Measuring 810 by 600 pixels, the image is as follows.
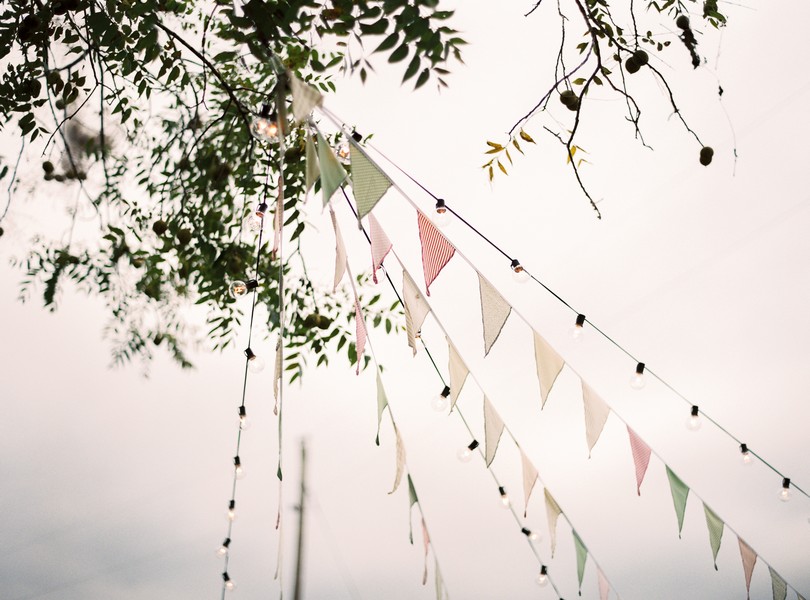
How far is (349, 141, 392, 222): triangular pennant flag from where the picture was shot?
1.26 metres

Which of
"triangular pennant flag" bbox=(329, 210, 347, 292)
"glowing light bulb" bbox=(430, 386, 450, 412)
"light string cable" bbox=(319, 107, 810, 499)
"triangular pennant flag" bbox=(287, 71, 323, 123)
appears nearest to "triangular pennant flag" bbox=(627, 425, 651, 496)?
"light string cable" bbox=(319, 107, 810, 499)

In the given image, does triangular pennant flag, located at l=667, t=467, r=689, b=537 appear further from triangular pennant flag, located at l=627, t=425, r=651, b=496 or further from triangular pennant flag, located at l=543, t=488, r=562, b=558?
triangular pennant flag, located at l=543, t=488, r=562, b=558

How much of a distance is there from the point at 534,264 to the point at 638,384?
258 cm

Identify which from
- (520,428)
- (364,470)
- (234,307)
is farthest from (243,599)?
(234,307)

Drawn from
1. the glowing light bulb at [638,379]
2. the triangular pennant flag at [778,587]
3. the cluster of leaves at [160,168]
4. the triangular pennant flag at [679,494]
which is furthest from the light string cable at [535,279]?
the cluster of leaves at [160,168]

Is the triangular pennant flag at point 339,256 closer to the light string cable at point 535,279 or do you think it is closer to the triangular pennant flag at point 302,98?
the light string cable at point 535,279

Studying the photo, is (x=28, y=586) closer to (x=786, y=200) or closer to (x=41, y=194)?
(x=41, y=194)

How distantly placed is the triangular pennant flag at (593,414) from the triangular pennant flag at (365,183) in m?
0.85

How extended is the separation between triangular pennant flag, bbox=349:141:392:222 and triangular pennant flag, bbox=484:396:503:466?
0.68 metres

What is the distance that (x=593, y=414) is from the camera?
1.68 m

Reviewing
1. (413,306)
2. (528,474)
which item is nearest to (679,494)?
(528,474)

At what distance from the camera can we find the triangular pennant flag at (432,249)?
1.51 metres

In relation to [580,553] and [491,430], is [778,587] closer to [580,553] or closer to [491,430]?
[580,553]

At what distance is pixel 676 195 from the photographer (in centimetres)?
443
